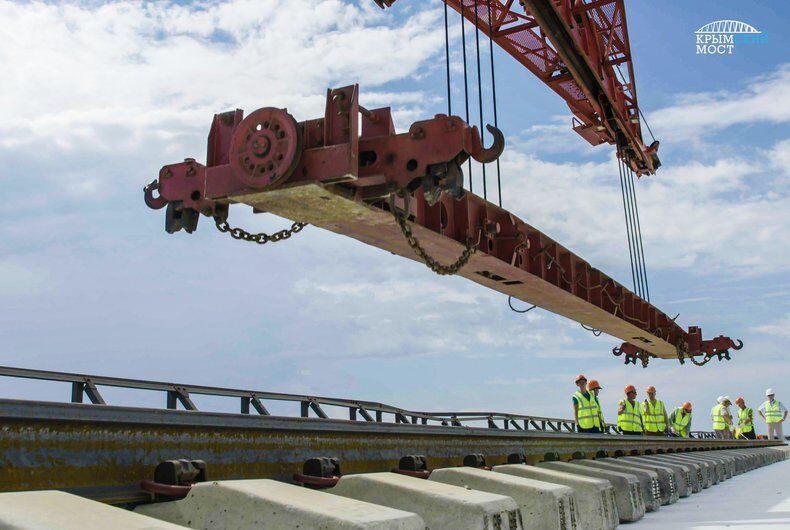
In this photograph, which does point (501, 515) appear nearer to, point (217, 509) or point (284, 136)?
point (217, 509)

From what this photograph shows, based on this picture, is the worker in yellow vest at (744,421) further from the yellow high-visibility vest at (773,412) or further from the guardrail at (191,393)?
the guardrail at (191,393)

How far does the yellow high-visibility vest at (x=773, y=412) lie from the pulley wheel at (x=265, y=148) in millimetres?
25778

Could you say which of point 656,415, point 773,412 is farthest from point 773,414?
point 656,415

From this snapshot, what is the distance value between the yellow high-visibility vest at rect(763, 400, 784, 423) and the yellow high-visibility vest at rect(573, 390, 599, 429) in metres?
16.4

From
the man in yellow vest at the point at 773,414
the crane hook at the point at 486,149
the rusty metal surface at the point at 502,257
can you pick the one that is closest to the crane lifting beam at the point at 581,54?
the rusty metal surface at the point at 502,257

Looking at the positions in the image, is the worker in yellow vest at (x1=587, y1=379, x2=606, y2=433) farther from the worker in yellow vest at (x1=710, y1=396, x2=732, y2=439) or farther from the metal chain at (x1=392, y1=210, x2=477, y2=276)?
the worker in yellow vest at (x1=710, y1=396, x2=732, y2=439)

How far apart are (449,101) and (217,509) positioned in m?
5.82

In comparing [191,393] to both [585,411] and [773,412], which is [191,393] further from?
[773,412]

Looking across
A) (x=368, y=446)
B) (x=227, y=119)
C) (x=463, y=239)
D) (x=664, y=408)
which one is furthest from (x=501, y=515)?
(x=664, y=408)

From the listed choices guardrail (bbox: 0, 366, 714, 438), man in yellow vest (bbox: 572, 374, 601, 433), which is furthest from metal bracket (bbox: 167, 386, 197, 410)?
man in yellow vest (bbox: 572, 374, 601, 433)

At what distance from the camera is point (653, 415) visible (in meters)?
18.6

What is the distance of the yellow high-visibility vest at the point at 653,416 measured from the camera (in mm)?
18547

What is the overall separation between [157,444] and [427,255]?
4.05 meters

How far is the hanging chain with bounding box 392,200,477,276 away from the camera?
700 centimetres
